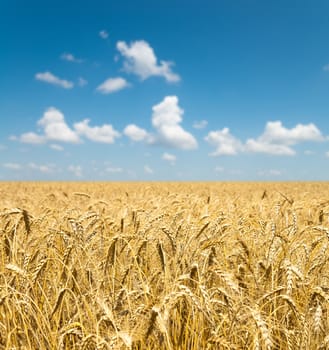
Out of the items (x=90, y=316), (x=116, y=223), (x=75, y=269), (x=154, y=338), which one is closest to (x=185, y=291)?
(x=154, y=338)

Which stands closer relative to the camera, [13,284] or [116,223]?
[13,284]

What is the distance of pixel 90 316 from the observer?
1.84 m

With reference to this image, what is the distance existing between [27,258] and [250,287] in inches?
55.1

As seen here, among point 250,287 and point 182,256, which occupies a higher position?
point 182,256

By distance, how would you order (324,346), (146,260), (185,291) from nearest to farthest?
(185,291) < (324,346) < (146,260)

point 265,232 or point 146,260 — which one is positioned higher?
point 265,232

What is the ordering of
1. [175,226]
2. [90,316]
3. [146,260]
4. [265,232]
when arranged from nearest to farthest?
[90,316], [146,260], [265,232], [175,226]

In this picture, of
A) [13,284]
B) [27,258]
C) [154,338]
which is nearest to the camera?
[154,338]

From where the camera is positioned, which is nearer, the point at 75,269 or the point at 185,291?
the point at 185,291

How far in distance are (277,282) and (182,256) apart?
63 centimetres

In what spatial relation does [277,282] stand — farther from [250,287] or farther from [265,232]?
[265,232]

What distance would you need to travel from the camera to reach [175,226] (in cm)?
333

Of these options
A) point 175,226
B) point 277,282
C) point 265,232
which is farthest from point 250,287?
point 175,226

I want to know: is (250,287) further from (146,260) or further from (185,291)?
(185,291)
